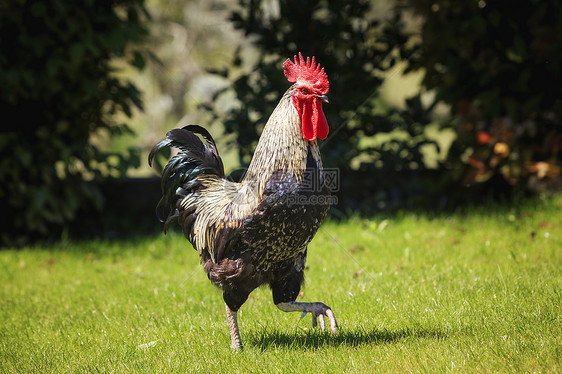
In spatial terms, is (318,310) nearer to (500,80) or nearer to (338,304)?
(338,304)

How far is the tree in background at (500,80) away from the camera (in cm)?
612

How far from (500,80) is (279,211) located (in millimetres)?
4502

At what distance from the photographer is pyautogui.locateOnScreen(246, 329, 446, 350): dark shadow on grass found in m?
3.48

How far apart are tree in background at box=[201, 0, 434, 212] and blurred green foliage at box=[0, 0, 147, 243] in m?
1.42

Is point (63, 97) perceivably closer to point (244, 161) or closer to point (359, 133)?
point (244, 161)

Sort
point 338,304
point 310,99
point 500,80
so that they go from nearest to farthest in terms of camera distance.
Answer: point 310,99 → point 338,304 → point 500,80

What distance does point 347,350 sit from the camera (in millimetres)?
3359

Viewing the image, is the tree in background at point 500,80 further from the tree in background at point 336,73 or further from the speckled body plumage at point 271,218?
the speckled body plumage at point 271,218

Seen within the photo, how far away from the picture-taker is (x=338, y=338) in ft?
11.8

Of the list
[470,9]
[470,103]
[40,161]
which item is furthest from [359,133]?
[40,161]

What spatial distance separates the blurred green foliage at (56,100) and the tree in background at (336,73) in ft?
4.66

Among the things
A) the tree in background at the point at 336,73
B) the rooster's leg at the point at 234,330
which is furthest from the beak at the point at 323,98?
the tree in background at the point at 336,73

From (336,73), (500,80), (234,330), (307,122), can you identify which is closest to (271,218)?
(307,122)

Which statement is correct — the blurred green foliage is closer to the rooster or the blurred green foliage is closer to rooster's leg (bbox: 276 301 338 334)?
the rooster
